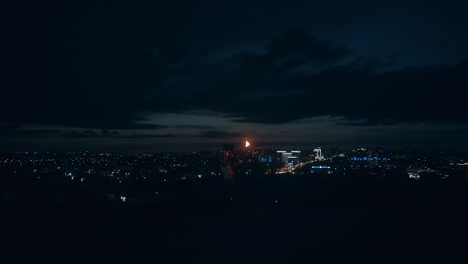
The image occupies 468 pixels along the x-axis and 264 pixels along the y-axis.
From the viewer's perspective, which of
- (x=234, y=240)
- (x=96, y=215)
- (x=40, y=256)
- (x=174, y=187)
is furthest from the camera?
(x=174, y=187)

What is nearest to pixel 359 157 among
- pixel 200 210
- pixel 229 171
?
pixel 229 171

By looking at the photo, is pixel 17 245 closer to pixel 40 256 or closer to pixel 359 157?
pixel 40 256

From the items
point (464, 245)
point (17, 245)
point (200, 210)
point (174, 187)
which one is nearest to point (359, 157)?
point (174, 187)

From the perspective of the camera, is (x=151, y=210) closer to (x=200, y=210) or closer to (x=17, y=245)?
(x=200, y=210)

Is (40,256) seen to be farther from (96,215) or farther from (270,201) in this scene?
(270,201)

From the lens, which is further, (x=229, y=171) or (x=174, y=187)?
(x=229, y=171)

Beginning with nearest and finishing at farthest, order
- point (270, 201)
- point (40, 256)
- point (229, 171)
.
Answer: point (40, 256)
point (270, 201)
point (229, 171)

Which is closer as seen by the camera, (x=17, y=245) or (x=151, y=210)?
(x=17, y=245)

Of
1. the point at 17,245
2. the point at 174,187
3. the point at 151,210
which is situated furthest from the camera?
the point at 174,187

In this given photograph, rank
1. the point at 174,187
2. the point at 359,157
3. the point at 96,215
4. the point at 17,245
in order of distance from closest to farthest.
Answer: the point at 17,245, the point at 96,215, the point at 174,187, the point at 359,157
